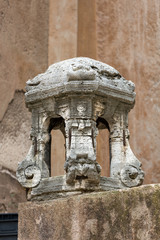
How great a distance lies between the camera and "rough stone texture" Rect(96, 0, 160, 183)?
720 centimetres

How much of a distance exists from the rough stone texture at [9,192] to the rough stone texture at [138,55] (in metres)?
1.77

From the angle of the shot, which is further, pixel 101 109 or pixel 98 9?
pixel 98 9

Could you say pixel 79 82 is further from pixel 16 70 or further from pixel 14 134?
pixel 16 70

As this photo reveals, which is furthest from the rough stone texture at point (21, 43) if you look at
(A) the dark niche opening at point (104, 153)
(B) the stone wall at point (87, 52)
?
(A) the dark niche opening at point (104, 153)

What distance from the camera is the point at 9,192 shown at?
704 centimetres

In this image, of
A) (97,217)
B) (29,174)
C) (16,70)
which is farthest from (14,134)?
(97,217)

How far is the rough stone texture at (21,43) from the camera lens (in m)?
7.35

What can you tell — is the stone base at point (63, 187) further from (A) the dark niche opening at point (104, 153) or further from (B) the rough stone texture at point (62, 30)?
(B) the rough stone texture at point (62, 30)

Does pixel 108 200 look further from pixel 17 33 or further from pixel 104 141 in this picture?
pixel 17 33

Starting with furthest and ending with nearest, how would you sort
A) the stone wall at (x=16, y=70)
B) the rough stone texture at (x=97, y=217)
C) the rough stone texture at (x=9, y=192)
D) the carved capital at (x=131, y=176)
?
the stone wall at (x=16, y=70) → the rough stone texture at (x=9, y=192) → the carved capital at (x=131, y=176) → the rough stone texture at (x=97, y=217)

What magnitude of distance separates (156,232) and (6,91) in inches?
192

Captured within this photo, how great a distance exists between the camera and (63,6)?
780cm

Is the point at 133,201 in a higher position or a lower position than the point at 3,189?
lower

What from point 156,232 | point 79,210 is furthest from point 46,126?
point 156,232
